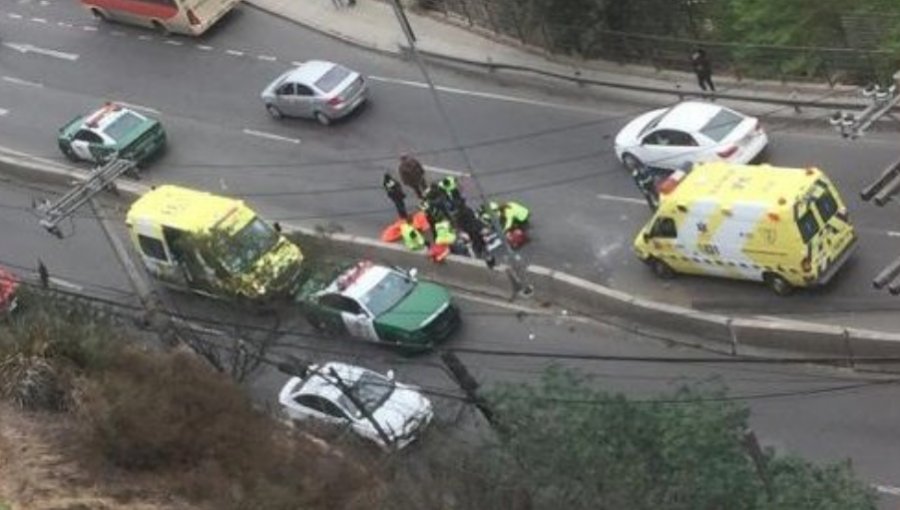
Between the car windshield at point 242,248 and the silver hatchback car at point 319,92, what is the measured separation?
781 cm

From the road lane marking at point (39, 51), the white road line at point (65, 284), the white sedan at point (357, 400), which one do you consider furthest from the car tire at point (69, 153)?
the white sedan at point (357, 400)

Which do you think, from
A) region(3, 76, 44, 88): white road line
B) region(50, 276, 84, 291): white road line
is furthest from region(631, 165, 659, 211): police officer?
region(3, 76, 44, 88): white road line

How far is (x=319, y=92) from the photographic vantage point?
3972 centimetres

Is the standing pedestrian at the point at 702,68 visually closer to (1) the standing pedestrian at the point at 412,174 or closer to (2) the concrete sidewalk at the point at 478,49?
(2) the concrete sidewalk at the point at 478,49

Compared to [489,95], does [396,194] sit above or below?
above

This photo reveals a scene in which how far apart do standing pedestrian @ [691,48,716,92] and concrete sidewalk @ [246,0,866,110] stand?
→ 25cm

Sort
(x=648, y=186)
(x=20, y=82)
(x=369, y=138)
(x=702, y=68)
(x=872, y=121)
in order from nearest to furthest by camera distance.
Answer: (x=872, y=121) < (x=648, y=186) < (x=702, y=68) < (x=369, y=138) < (x=20, y=82)

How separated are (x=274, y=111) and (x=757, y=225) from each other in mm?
17034

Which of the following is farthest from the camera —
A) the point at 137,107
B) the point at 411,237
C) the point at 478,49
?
the point at 137,107

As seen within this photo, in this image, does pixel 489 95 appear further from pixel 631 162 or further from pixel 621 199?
pixel 621 199

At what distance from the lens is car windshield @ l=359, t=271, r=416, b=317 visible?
30.3 m

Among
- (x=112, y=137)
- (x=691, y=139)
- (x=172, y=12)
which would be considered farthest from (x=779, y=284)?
(x=172, y=12)

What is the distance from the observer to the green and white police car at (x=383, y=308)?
30.0 metres

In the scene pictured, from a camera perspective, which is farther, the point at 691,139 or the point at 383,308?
the point at 691,139
